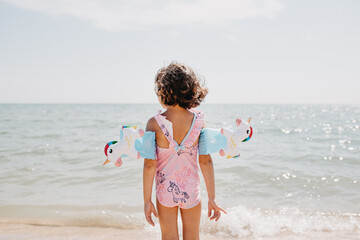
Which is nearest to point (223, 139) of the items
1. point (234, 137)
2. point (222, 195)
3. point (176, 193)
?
point (234, 137)

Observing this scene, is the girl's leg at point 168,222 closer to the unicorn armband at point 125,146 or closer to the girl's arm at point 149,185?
the girl's arm at point 149,185

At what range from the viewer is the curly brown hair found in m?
2.22

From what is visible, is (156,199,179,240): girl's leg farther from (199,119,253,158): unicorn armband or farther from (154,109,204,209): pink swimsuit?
(199,119,253,158): unicorn armband

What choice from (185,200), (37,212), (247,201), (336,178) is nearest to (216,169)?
(247,201)

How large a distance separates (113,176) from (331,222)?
4023 millimetres

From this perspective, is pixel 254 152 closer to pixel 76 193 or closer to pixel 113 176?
pixel 113 176

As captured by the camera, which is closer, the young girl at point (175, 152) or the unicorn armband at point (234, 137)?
the young girl at point (175, 152)

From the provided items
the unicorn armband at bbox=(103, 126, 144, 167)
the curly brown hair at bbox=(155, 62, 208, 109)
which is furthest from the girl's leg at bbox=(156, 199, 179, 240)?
the curly brown hair at bbox=(155, 62, 208, 109)

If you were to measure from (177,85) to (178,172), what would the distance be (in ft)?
2.08

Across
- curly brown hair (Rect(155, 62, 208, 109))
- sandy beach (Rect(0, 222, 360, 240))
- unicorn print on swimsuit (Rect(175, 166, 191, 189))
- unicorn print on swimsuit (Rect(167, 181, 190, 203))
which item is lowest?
sandy beach (Rect(0, 222, 360, 240))

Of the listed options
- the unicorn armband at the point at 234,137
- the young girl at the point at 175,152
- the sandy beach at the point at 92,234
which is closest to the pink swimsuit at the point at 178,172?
the young girl at the point at 175,152

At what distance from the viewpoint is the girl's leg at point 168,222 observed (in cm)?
227

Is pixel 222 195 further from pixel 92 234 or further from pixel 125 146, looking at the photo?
pixel 125 146

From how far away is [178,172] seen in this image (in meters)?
2.29
